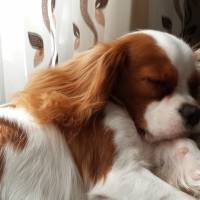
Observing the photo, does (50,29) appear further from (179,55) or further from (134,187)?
(134,187)

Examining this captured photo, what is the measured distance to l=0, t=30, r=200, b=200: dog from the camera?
1.08 metres

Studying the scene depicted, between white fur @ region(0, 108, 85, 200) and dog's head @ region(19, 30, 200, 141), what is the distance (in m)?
0.05

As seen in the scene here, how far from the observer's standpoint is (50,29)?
5.35 feet

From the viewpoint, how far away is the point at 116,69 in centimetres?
117

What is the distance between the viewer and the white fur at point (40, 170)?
42.4 inches

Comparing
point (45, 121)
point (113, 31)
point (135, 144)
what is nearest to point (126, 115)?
point (135, 144)

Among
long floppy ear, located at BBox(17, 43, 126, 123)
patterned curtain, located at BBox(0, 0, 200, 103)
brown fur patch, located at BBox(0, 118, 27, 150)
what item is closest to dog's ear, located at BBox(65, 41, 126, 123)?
long floppy ear, located at BBox(17, 43, 126, 123)

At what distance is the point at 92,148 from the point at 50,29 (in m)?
0.64

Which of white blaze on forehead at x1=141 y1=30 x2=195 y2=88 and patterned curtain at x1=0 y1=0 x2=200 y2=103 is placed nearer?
white blaze on forehead at x1=141 y1=30 x2=195 y2=88

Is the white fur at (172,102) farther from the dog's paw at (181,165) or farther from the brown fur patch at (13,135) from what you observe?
the brown fur patch at (13,135)

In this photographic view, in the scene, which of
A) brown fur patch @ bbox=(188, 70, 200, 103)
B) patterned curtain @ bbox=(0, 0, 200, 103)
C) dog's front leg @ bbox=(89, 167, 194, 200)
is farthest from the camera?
patterned curtain @ bbox=(0, 0, 200, 103)

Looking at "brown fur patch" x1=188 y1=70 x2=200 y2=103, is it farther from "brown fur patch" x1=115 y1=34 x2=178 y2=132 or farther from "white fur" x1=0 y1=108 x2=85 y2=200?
"white fur" x1=0 y1=108 x2=85 y2=200

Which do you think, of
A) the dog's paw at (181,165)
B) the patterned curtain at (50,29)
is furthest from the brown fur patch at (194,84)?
the patterned curtain at (50,29)

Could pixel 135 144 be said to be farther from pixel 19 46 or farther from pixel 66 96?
pixel 19 46
